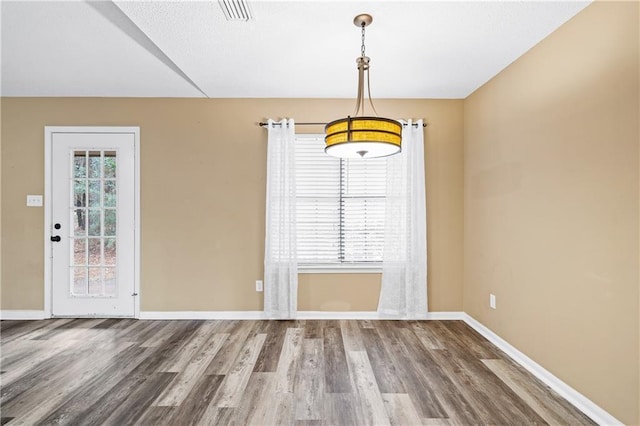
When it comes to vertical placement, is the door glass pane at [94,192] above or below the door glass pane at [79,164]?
below

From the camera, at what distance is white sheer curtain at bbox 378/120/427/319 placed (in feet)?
12.2

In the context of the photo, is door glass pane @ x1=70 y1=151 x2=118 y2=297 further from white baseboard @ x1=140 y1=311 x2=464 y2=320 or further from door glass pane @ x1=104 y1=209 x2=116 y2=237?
white baseboard @ x1=140 y1=311 x2=464 y2=320

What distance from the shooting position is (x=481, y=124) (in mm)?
3434

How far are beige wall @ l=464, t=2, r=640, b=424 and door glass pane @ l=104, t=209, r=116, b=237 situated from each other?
13.6ft

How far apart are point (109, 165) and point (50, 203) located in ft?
2.65

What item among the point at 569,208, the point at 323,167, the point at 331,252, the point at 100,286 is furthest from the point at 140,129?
Result: the point at 569,208

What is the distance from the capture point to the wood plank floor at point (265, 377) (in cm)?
204

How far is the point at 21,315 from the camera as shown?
12.5 feet

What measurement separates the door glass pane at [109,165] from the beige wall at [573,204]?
13.6 ft

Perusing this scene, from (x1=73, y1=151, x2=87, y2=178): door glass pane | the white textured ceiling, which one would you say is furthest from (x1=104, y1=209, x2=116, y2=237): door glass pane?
the white textured ceiling

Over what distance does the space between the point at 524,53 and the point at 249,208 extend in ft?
9.94

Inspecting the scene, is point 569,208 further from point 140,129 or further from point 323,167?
point 140,129

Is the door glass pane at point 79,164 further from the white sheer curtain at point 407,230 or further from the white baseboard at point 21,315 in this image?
the white sheer curtain at point 407,230

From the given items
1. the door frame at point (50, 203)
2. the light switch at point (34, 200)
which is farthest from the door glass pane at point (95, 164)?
the light switch at point (34, 200)
